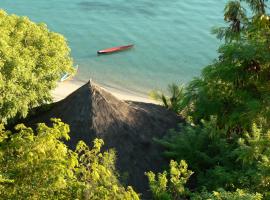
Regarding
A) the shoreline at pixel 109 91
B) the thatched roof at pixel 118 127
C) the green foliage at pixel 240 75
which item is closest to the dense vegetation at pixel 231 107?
the green foliage at pixel 240 75

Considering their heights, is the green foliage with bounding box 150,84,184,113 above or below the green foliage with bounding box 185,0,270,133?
below

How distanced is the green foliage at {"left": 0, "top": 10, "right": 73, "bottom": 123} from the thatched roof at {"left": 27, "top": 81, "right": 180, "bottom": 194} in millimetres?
865

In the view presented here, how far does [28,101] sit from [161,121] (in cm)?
415

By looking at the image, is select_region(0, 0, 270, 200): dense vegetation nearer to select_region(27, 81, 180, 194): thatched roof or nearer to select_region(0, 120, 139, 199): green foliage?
select_region(0, 120, 139, 199): green foliage

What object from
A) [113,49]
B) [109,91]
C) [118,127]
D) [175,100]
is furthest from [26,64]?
[113,49]

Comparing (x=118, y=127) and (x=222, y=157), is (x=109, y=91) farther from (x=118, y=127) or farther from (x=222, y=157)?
(x=222, y=157)

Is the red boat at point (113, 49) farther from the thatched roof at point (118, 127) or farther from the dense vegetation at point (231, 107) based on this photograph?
the dense vegetation at point (231, 107)

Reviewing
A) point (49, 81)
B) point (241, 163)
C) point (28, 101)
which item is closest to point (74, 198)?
point (241, 163)

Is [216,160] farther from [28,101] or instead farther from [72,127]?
[28,101]

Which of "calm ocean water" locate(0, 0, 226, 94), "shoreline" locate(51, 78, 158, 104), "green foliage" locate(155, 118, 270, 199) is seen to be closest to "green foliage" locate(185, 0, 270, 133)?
"green foliage" locate(155, 118, 270, 199)

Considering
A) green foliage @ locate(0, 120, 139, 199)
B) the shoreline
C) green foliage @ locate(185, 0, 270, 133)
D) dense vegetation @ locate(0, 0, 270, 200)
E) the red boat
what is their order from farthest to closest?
the red boat → the shoreline → green foliage @ locate(185, 0, 270, 133) → dense vegetation @ locate(0, 0, 270, 200) → green foliage @ locate(0, 120, 139, 199)

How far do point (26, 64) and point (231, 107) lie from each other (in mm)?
6265

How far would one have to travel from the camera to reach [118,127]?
1378 cm

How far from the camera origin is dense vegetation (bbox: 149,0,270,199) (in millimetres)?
12219
